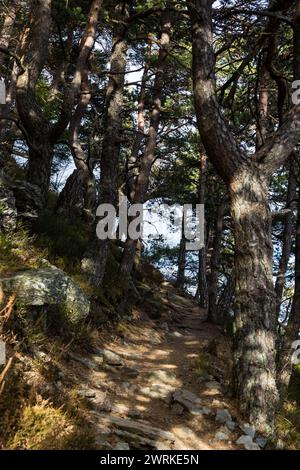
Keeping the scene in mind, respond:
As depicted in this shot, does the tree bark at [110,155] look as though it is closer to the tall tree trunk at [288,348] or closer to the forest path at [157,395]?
the forest path at [157,395]

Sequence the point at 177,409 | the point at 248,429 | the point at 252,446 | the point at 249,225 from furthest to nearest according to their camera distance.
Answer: the point at 249,225
the point at 177,409
the point at 248,429
the point at 252,446

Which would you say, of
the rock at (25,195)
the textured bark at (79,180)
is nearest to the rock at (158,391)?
the rock at (25,195)

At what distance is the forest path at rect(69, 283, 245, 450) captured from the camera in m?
5.14

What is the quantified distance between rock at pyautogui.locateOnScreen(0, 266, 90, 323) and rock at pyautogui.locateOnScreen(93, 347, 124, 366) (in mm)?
740

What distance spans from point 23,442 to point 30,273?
3.10 metres

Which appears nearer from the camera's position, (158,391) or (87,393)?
(87,393)

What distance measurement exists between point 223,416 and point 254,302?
170cm

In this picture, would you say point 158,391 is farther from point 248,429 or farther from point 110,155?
point 110,155

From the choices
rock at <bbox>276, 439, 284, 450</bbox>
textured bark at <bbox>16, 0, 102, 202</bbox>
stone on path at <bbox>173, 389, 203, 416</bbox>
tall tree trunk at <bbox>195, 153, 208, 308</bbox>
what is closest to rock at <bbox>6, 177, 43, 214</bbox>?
textured bark at <bbox>16, 0, 102, 202</bbox>

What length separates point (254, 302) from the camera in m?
6.21

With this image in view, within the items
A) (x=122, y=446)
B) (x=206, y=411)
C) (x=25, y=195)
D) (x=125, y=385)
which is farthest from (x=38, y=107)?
(x=122, y=446)

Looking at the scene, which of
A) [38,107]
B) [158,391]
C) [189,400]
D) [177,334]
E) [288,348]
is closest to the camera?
[189,400]

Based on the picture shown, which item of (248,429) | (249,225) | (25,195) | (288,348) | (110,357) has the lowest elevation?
(248,429)

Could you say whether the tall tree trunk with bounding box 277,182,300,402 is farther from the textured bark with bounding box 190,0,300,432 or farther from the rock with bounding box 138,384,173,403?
the rock with bounding box 138,384,173,403
